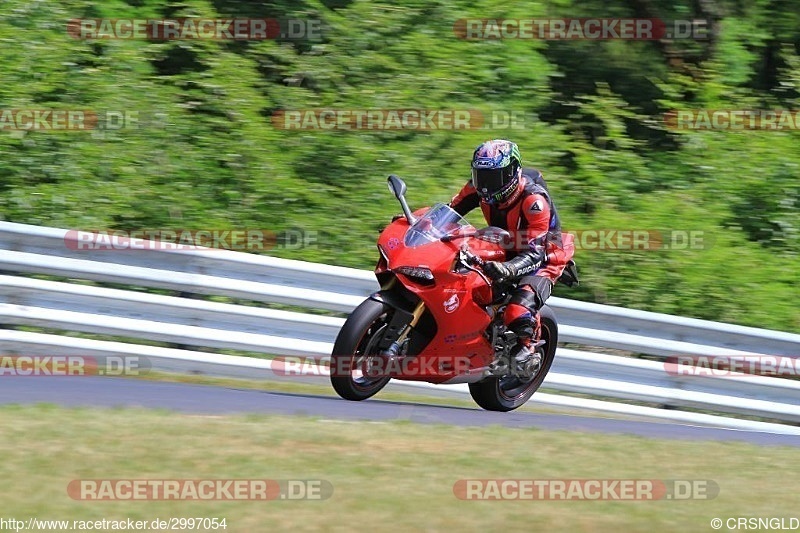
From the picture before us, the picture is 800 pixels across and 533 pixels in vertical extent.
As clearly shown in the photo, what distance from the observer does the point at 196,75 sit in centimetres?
1304

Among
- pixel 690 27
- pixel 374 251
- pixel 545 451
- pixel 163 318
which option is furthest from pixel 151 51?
pixel 545 451

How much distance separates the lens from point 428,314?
818 cm

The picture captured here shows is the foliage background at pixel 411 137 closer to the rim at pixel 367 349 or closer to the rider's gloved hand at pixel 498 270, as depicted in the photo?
the rider's gloved hand at pixel 498 270

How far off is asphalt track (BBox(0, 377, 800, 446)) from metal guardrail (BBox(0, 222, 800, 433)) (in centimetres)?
51

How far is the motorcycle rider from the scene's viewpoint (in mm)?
8352

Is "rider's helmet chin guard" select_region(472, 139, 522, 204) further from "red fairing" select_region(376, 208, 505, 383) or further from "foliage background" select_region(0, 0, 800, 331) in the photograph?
"foliage background" select_region(0, 0, 800, 331)

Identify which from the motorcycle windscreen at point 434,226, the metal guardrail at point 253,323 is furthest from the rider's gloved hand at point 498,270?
the metal guardrail at point 253,323

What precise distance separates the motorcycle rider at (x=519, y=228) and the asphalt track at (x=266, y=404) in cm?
54

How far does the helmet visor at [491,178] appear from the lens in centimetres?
835

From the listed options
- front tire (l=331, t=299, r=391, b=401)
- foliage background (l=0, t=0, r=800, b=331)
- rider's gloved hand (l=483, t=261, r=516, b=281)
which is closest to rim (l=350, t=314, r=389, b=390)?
front tire (l=331, t=299, r=391, b=401)

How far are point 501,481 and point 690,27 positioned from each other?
10.1 meters

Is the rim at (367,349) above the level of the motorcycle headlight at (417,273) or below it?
below

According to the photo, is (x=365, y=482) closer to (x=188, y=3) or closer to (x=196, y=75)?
(x=196, y=75)

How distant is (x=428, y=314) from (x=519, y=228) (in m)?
1.01
